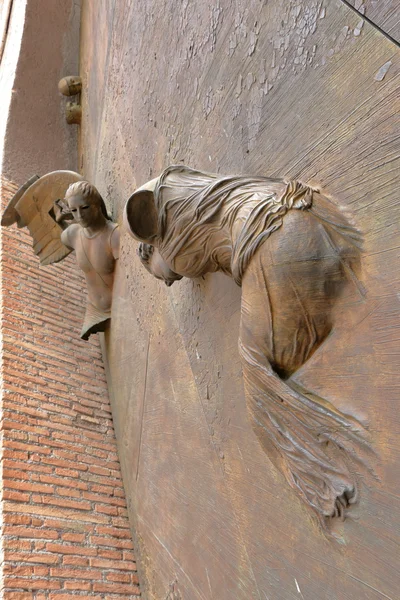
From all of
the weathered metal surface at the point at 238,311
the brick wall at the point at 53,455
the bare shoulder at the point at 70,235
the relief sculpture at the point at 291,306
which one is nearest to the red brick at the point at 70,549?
the brick wall at the point at 53,455

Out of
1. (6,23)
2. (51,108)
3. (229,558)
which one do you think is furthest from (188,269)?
(6,23)

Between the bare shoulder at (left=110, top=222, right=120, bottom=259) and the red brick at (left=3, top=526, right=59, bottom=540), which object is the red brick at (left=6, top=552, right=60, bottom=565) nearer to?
the red brick at (left=3, top=526, right=59, bottom=540)

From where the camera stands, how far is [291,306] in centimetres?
153

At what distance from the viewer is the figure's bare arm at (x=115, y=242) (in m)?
3.82

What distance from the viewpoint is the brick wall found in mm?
2945

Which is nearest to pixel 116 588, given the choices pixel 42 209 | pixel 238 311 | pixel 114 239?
pixel 238 311

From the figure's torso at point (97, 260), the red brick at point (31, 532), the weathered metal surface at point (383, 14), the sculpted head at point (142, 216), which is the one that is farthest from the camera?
the figure's torso at point (97, 260)

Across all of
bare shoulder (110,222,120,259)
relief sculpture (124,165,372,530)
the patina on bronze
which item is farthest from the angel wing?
relief sculpture (124,165,372,530)

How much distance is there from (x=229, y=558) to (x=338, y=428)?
0.97 metres

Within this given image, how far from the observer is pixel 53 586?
287cm

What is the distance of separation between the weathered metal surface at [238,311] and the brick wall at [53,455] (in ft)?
0.60

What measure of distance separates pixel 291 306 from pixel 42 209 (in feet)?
10.0

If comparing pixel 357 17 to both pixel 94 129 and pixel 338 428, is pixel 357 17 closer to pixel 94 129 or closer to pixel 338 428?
pixel 338 428

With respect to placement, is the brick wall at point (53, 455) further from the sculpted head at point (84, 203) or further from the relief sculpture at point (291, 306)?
the relief sculpture at point (291, 306)
